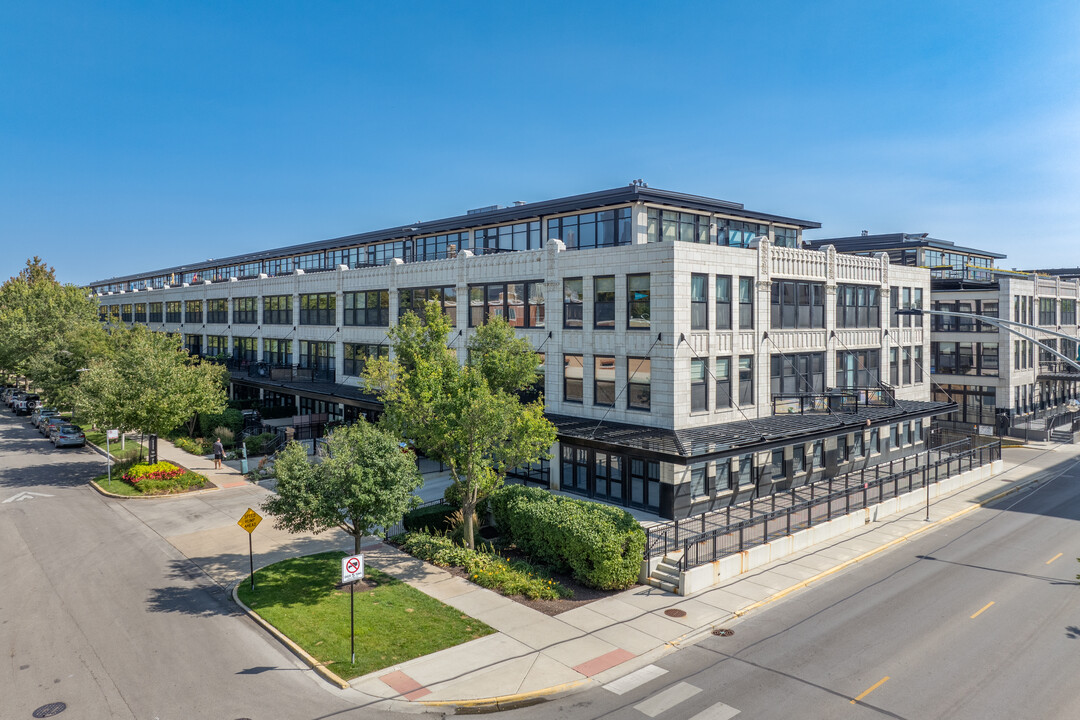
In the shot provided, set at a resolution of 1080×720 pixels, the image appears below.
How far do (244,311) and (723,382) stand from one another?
47.0m

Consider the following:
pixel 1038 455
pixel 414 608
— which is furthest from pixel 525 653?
pixel 1038 455

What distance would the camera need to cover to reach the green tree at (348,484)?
62.8 feet

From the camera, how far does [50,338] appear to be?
2272 inches

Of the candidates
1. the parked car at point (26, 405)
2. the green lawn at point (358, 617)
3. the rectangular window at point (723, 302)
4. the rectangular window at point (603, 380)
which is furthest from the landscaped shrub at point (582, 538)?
the parked car at point (26, 405)

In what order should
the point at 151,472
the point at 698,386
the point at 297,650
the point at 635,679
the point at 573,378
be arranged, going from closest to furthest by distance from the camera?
the point at 635,679
the point at 297,650
the point at 698,386
the point at 573,378
the point at 151,472

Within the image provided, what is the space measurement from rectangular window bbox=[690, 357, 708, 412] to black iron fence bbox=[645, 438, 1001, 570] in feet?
14.8

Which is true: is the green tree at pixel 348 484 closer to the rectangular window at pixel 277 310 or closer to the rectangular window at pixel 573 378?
the rectangular window at pixel 573 378

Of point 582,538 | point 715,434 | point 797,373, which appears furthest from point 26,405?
point 797,373

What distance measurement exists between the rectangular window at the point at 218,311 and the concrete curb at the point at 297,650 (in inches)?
1971

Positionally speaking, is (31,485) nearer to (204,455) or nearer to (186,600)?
A: (204,455)

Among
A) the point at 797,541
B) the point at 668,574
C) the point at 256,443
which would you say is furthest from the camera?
the point at 256,443

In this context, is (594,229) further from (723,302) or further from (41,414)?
(41,414)

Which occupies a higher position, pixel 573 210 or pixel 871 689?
pixel 573 210

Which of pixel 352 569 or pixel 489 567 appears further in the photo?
pixel 489 567
